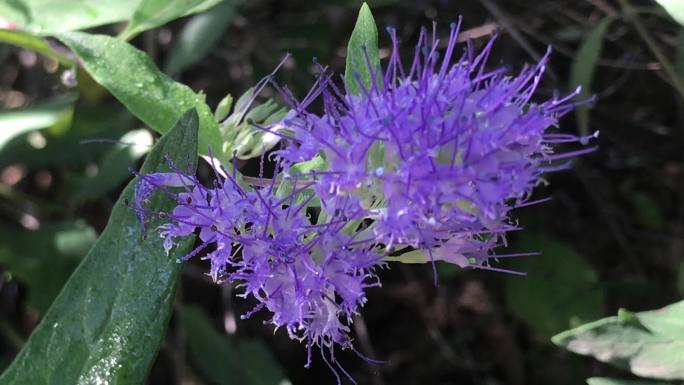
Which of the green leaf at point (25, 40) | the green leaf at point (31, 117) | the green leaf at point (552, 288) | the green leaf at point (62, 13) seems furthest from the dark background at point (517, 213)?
the green leaf at point (62, 13)

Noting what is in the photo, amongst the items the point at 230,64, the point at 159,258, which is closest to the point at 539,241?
the point at 230,64

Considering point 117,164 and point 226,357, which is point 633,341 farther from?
point 117,164

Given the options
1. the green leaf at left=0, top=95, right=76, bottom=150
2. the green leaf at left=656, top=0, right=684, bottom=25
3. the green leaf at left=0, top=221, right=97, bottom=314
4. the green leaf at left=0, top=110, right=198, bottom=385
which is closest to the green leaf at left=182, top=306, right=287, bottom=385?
the green leaf at left=0, top=221, right=97, bottom=314

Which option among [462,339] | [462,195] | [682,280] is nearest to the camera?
[462,195]

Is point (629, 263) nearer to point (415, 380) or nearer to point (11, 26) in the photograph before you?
point (415, 380)

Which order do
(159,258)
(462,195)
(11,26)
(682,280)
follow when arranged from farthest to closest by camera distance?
(682,280)
(11,26)
(159,258)
(462,195)

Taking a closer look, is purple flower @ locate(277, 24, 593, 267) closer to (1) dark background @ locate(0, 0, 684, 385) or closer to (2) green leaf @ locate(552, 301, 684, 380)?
(2) green leaf @ locate(552, 301, 684, 380)

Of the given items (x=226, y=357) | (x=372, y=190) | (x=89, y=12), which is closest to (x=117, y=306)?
(x=372, y=190)

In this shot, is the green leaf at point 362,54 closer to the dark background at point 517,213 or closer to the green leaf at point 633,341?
the green leaf at point 633,341
